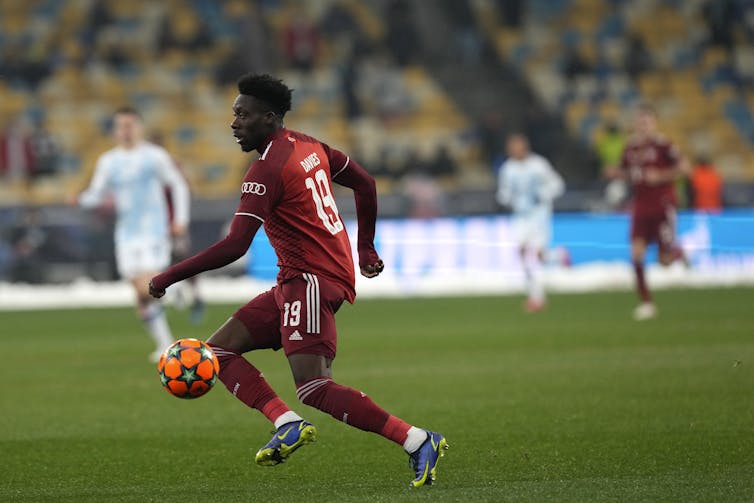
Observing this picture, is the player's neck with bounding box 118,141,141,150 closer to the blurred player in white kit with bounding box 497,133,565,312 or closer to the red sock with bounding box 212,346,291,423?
the red sock with bounding box 212,346,291,423

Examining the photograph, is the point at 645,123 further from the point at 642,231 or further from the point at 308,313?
the point at 308,313

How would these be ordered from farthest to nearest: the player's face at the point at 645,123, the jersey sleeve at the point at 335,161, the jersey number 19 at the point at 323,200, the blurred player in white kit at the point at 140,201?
the player's face at the point at 645,123 < the blurred player in white kit at the point at 140,201 < the jersey sleeve at the point at 335,161 < the jersey number 19 at the point at 323,200

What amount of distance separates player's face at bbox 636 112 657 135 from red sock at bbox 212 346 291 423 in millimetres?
11573

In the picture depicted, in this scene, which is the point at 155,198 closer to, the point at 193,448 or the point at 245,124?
the point at 193,448

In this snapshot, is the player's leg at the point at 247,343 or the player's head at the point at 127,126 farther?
the player's head at the point at 127,126

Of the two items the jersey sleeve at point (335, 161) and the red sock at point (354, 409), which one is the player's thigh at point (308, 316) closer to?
the red sock at point (354, 409)

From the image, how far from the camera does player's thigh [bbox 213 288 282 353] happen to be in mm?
7215

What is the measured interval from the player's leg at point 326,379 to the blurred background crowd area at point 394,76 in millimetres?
22024

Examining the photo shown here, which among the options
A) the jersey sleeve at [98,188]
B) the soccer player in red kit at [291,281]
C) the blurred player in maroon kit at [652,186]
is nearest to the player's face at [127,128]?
the jersey sleeve at [98,188]

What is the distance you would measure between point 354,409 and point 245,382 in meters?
0.68

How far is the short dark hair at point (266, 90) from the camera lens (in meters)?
7.07

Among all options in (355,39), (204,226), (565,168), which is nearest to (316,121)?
(355,39)

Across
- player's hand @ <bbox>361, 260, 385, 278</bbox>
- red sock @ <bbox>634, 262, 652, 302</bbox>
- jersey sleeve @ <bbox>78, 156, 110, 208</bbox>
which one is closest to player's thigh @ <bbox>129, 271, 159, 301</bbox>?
jersey sleeve @ <bbox>78, 156, 110, 208</bbox>

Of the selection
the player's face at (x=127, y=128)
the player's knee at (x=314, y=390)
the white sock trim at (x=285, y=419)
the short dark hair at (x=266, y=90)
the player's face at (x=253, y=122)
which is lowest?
the white sock trim at (x=285, y=419)
